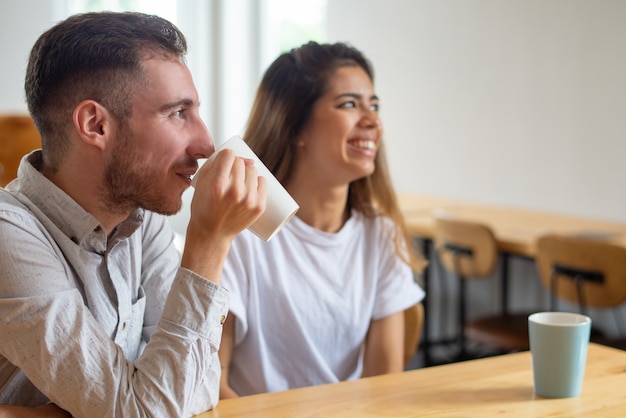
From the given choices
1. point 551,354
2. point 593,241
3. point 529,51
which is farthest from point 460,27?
point 551,354

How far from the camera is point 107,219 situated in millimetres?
1093

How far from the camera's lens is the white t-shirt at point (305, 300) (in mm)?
1596

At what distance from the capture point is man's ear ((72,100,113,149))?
1.02 meters

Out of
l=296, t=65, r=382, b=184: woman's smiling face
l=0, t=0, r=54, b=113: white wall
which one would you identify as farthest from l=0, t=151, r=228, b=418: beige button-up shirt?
l=0, t=0, r=54, b=113: white wall

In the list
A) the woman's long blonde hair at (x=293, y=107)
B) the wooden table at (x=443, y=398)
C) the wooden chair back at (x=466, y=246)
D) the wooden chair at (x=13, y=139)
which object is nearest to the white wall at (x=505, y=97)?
the wooden chair back at (x=466, y=246)

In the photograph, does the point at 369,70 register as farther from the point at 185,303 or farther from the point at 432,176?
the point at 432,176

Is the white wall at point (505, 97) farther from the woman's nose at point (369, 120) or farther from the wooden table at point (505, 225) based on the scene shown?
the woman's nose at point (369, 120)

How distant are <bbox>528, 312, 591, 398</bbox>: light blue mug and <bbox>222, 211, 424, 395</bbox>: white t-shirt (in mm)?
544

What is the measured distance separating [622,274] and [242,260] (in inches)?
62.0

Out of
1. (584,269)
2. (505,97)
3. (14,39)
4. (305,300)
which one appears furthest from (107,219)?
(14,39)

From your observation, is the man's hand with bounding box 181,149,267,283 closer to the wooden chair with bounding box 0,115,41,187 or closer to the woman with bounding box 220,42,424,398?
the woman with bounding box 220,42,424,398

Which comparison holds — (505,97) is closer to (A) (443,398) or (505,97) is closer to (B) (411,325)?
(B) (411,325)

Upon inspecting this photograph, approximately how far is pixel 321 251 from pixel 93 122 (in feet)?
2.47

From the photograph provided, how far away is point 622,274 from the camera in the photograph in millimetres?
2672
